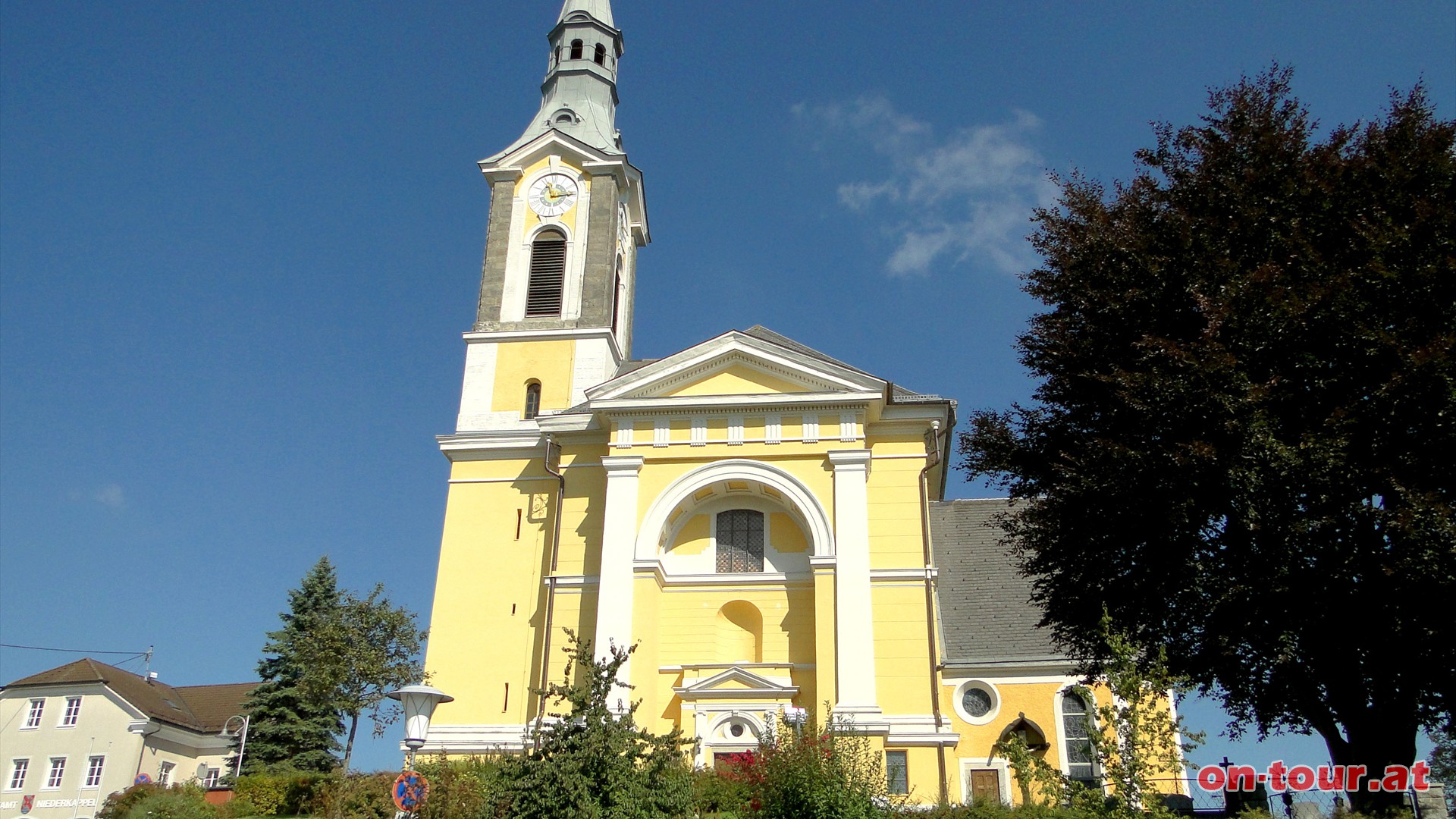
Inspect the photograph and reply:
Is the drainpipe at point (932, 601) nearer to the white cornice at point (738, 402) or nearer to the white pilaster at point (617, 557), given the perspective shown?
the white cornice at point (738, 402)

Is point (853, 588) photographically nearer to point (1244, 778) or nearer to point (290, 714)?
point (1244, 778)

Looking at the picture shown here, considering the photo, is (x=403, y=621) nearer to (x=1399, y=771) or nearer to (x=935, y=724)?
(x=935, y=724)

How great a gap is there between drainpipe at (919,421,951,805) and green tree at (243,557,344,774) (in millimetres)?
21099

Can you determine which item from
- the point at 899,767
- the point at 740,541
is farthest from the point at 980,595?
the point at 899,767

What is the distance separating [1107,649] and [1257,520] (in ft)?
11.1

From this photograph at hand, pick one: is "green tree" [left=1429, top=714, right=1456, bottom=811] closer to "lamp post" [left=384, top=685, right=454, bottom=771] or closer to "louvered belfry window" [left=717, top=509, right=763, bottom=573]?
"louvered belfry window" [left=717, top=509, right=763, bottom=573]

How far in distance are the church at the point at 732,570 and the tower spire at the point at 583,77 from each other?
938 centimetres

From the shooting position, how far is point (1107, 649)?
1706 centimetres

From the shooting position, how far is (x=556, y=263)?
A: 110ft

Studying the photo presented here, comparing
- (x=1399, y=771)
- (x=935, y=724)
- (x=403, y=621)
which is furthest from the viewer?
(x=403, y=621)

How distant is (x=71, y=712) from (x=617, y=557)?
112 ft

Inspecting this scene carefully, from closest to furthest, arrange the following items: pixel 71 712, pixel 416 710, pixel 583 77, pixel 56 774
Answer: pixel 416 710
pixel 583 77
pixel 56 774
pixel 71 712

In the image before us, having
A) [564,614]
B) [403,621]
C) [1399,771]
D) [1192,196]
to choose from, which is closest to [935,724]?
[564,614]

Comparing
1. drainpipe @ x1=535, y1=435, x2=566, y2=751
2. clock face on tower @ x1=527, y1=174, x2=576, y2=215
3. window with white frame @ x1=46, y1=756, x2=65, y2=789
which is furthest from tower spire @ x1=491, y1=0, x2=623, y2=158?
window with white frame @ x1=46, y1=756, x2=65, y2=789
